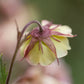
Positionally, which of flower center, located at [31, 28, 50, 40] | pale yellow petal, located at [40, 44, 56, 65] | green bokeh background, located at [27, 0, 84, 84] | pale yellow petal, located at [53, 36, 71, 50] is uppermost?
flower center, located at [31, 28, 50, 40]

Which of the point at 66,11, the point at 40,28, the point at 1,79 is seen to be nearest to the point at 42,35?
the point at 40,28

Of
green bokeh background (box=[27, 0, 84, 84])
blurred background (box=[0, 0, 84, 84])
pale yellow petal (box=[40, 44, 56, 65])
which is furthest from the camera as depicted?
green bokeh background (box=[27, 0, 84, 84])

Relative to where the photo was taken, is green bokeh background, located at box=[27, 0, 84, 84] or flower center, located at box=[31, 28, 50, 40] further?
green bokeh background, located at box=[27, 0, 84, 84]

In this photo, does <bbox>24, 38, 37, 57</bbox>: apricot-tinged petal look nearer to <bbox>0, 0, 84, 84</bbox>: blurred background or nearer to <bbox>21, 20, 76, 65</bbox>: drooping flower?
<bbox>21, 20, 76, 65</bbox>: drooping flower

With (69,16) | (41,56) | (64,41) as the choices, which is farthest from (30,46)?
(69,16)

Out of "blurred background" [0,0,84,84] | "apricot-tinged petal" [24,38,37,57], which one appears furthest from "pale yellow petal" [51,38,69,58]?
"blurred background" [0,0,84,84]

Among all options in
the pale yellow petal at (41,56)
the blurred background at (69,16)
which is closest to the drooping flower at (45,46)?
the pale yellow petal at (41,56)

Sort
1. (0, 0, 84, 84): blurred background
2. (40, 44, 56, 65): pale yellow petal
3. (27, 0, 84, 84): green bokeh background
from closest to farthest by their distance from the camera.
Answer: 1. (40, 44, 56, 65): pale yellow petal
2. (0, 0, 84, 84): blurred background
3. (27, 0, 84, 84): green bokeh background

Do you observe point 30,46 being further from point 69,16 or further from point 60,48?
point 69,16
